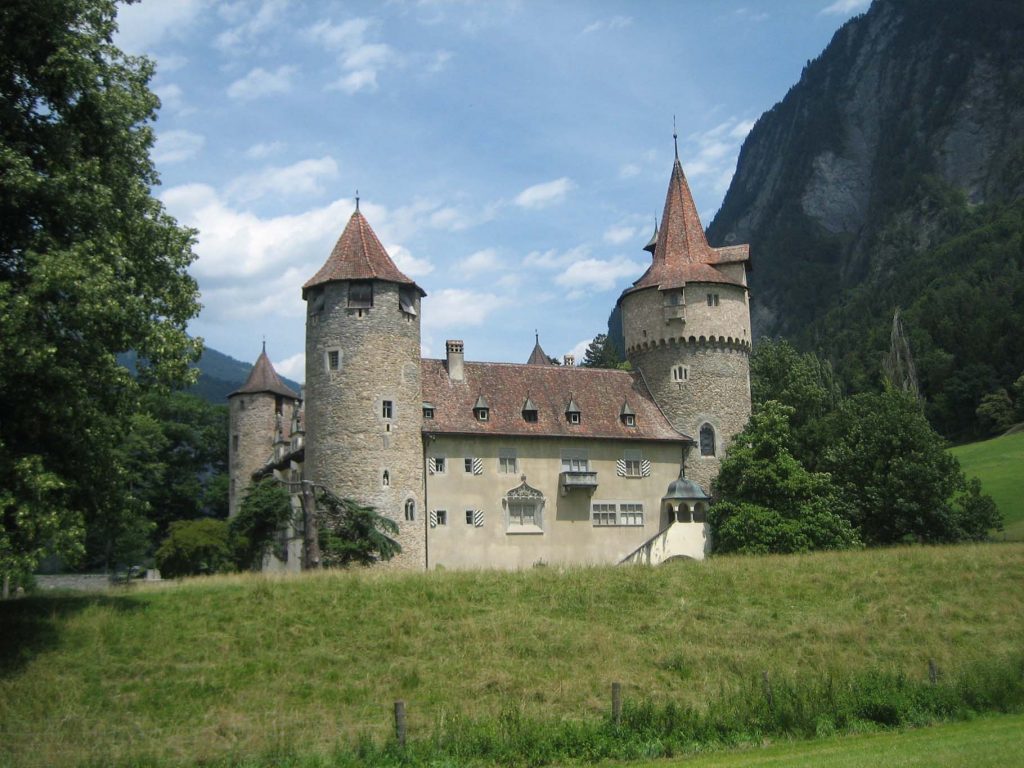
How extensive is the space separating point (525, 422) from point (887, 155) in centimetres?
13844

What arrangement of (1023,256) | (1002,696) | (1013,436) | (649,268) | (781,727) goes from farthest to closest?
(1023,256), (1013,436), (649,268), (1002,696), (781,727)

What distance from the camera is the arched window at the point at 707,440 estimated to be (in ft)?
158

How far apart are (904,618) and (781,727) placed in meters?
10.5

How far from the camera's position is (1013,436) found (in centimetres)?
7531

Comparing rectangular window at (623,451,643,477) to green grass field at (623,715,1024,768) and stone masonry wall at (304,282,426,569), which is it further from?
green grass field at (623,715,1024,768)

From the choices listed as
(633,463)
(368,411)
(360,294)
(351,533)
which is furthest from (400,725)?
(633,463)

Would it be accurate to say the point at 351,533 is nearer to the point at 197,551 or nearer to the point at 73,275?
the point at 197,551

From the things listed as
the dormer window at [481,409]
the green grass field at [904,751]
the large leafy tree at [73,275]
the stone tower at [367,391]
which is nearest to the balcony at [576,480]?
the dormer window at [481,409]

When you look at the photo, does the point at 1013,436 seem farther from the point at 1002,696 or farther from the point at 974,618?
the point at 1002,696

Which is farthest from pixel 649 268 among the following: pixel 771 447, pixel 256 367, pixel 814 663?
pixel 814 663

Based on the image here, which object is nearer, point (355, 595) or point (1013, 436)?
point (355, 595)

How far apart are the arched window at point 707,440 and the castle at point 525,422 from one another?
0.21ft

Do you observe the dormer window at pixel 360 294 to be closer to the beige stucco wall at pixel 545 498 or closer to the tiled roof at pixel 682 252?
the beige stucco wall at pixel 545 498

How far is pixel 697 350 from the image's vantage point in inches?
1934
